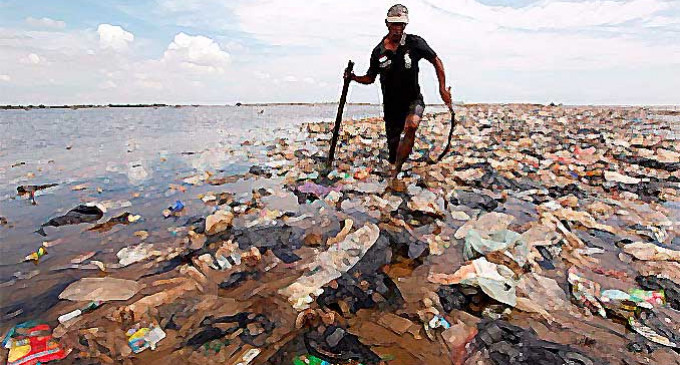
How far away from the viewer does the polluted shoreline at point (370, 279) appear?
1.86 meters

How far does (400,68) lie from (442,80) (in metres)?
0.61

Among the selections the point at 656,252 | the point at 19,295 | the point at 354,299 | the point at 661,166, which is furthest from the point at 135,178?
the point at 661,166

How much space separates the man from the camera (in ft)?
15.3

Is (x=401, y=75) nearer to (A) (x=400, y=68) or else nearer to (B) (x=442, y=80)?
(A) (x=400, y=68)

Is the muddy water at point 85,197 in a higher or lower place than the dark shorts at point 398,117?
lower

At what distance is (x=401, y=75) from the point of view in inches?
194

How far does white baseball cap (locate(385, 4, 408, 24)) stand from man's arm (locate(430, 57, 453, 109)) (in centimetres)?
68

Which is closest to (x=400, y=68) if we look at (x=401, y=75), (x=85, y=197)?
(x=401, y=75)

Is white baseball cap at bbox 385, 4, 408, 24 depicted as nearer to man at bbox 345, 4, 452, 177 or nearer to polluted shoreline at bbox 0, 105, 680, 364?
man at bbox 345, 4, 452, 177

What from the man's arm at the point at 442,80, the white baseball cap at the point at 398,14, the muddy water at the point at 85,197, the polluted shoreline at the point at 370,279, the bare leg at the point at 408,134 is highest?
the white baseball cap at the point at 398,14

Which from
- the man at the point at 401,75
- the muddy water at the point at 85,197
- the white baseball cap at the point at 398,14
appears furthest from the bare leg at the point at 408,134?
the muddy water at the point at 85,197

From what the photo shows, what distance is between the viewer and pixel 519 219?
3881 millimetres

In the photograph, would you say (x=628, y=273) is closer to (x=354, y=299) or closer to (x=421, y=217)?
(x=421, y=217)

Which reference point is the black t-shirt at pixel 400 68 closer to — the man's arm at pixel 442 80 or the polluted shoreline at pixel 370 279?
the man's arm at pixel 442 80
